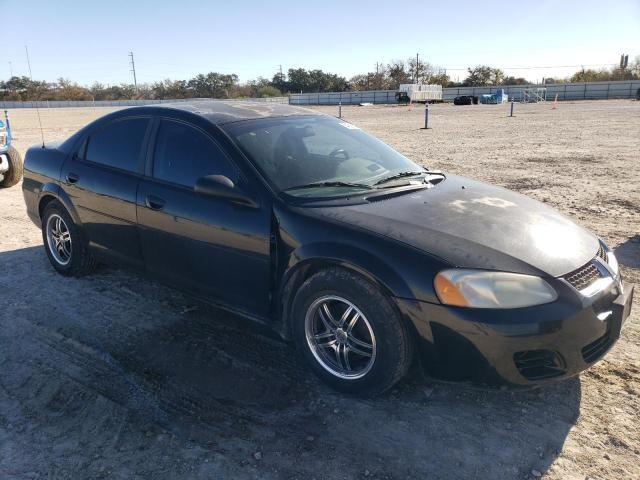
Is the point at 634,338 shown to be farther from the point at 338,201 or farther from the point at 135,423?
the point at 135,423

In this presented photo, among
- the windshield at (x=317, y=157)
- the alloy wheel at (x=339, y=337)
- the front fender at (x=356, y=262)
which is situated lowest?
the alloy wheel at (x=339, y=337)

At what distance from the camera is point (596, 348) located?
2.63 meters

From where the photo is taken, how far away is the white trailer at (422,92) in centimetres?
6093

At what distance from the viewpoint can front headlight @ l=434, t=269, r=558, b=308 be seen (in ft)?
8.15

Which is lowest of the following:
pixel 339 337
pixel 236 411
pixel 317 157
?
pixel 236 411

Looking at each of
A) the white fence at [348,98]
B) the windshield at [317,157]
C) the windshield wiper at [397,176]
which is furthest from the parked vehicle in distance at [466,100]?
the windshield wiper at [397,176]

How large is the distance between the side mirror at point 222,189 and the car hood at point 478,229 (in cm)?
49

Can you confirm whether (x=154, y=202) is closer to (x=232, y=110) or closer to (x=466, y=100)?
(x=232, y=110)

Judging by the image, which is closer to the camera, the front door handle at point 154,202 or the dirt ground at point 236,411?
the dirt ground at point 236,411

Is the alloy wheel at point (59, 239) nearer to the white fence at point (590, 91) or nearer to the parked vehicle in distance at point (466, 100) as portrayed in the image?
the parked vehicle in distance at point (466, 100)

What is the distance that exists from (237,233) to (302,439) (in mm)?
1284

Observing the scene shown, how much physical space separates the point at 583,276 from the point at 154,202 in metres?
2.80

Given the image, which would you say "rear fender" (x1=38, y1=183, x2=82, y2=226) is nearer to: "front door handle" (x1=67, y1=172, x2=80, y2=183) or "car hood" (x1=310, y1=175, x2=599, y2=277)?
"front door handle" (x1=67, y1=172, x2=80, y2=183)

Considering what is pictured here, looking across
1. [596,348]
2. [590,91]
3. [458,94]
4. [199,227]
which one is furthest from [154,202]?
[458,94]
